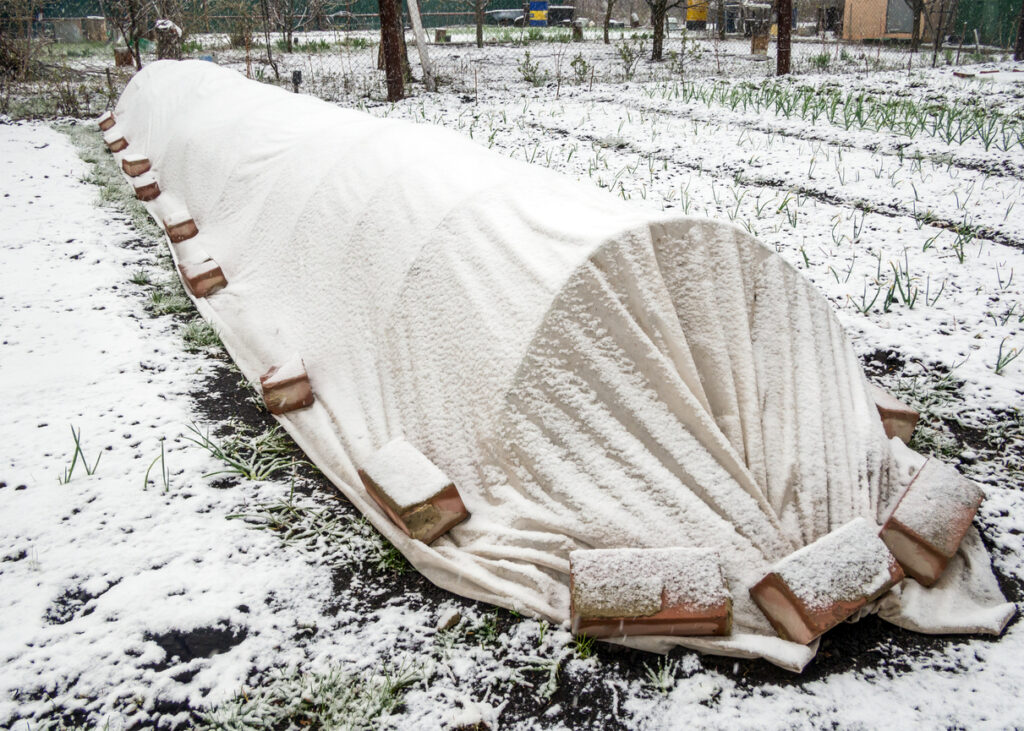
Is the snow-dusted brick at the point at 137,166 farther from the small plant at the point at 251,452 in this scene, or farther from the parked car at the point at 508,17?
the parked car at the point at 508,17

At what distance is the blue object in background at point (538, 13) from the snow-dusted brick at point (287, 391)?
954 inches

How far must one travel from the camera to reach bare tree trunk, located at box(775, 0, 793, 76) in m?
8.77

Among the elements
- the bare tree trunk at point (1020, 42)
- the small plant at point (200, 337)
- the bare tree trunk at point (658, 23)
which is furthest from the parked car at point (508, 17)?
the small plant at point (200, 337)

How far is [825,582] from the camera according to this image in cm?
149

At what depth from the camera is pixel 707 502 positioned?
5.48ft

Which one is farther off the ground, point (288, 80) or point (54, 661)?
point (288, 80)

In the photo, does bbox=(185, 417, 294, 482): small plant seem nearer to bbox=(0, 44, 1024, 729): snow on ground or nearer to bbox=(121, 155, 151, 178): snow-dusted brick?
bbox=(0, 44, 1024, 729): snow on ground

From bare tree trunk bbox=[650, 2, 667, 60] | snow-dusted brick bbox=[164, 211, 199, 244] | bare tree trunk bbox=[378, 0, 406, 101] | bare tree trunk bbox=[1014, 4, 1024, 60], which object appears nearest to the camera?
snow-dusted brick bbox=[164, 211, 199, 244]

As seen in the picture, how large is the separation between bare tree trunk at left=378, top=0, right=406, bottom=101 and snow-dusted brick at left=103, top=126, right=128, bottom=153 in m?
3.16

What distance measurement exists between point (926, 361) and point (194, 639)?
9.64ft

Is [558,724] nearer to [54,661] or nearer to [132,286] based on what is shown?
[54,661]

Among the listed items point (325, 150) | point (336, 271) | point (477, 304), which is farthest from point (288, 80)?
point (477, 304)

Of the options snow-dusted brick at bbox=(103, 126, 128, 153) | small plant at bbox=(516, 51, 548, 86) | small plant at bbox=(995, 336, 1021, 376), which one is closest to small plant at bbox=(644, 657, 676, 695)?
small plant at bbox=(995, 336, 1021, 376)

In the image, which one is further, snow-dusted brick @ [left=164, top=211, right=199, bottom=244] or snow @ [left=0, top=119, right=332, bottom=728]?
snow-dusted brick @ [left=164, top=211, right=199, bottom=244]
